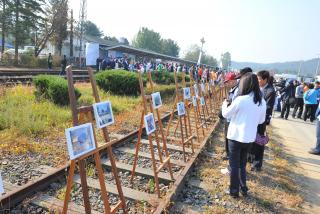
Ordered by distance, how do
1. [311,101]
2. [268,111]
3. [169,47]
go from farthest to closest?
[169,47]
[311,101]
[268,111]

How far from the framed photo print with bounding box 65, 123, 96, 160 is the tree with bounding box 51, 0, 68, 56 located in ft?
142

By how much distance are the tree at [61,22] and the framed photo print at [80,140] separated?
43.3 m

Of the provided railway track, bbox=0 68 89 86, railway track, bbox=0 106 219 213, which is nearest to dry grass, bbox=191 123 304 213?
railway track, bbox=0 106 219 213

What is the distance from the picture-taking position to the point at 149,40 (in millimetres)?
119500

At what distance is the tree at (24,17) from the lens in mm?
36353

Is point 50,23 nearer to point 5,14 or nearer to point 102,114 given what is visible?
point 5,14

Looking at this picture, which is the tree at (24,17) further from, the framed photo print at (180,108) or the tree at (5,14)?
the framed photo print at (180,108)

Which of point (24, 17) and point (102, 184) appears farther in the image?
point (24, 17)

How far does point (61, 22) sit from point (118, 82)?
32753 millimetres

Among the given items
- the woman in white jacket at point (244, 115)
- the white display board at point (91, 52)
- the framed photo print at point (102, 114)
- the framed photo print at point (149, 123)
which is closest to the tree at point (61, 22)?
the white display board at point (91, 52)

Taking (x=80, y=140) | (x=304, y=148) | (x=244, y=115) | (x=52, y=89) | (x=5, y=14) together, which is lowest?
(x=304, y=148)

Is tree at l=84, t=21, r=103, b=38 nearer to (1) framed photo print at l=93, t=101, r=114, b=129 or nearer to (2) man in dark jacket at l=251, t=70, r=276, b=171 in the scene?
(2) man in dark jacket at l=251, t=70, r=276, b=171

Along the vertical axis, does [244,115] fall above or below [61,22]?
below

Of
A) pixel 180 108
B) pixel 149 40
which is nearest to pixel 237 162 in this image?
pixel 180 108
